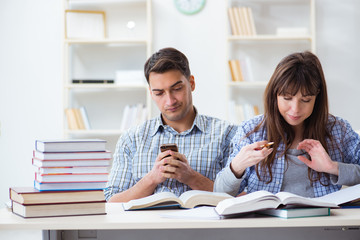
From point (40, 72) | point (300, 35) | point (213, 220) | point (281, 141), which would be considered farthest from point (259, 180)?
point (40, 72)

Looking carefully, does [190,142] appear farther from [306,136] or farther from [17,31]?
[17,31]

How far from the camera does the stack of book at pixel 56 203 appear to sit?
131cm

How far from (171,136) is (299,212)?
0.95m

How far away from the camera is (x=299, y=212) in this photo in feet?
4.14

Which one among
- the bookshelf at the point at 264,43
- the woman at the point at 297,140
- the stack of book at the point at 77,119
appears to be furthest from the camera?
the bookshelf at the point at 264,43

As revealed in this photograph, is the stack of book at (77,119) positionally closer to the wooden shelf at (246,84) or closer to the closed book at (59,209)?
the wooden shelf at (246,84)

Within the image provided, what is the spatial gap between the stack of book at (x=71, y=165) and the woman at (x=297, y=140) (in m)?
0.48

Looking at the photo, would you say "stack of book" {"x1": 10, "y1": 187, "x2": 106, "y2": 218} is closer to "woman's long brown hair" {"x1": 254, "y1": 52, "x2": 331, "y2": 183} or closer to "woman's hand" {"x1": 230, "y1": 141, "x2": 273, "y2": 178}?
"woman's hand" {"x1": 230, "y1": 141, "x2": 273, "y2": 178}

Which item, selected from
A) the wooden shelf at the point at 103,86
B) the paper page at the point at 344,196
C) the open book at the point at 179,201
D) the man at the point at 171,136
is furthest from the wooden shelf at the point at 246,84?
the open book at the point at 179,201

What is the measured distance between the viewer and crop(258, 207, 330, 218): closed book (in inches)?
49.4

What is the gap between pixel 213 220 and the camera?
124 cm

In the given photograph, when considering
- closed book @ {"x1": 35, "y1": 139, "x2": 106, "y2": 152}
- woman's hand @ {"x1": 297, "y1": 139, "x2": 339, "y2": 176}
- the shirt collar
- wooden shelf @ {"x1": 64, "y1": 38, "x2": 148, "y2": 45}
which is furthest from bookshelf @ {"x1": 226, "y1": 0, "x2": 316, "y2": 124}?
closed book @ {"x1": 35, "y1": 139, "x2": 106, "y2": 152}

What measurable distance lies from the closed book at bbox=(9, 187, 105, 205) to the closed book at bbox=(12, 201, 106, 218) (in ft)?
0.03

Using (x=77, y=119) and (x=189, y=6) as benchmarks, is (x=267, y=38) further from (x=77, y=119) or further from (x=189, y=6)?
(x=77, y=119)
